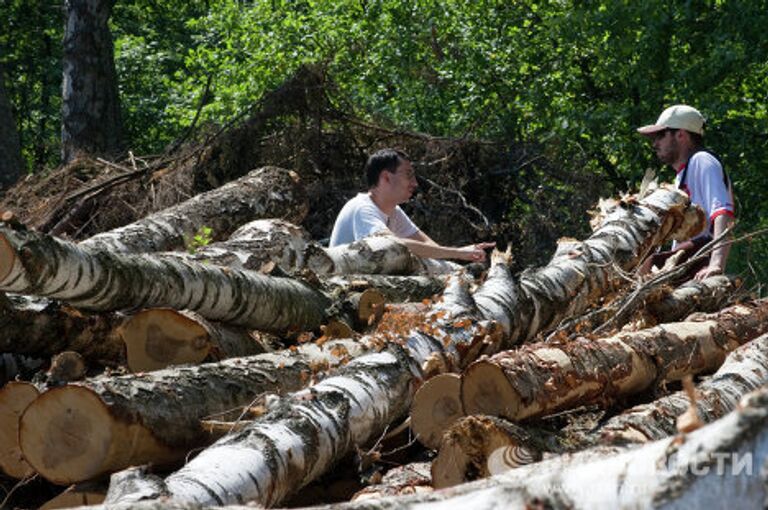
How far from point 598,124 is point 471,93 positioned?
1.94 meters

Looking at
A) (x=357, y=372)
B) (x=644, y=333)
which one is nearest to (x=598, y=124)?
(x=644, y=333)

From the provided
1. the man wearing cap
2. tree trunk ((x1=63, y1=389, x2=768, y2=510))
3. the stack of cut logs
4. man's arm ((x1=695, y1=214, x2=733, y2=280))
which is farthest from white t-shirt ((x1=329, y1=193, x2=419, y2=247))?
tree trunk ((x1=63, y1=389, x2=768, y2=510))

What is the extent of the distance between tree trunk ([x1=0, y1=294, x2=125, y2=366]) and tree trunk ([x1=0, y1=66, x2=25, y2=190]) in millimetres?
9949

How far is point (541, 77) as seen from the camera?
15.9 meters

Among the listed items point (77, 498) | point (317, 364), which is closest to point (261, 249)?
point (317, 364)

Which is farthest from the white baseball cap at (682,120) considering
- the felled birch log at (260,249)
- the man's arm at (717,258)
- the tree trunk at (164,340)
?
the tree trunk at (164,340)

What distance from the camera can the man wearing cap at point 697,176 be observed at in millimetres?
8227

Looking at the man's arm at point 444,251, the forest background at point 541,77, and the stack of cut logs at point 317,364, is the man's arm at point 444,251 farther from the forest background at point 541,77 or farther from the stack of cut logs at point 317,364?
the forest background at point 541,77

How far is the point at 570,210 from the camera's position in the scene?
478 inches

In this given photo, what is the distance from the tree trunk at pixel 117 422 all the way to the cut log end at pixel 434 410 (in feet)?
2.13

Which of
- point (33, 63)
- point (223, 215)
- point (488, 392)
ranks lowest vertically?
point (488, 392)

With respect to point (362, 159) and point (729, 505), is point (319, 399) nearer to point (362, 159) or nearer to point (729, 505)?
point (729, 505)

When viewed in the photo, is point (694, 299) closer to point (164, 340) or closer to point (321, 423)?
point (164, 340)

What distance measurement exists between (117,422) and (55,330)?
154 centimetres
